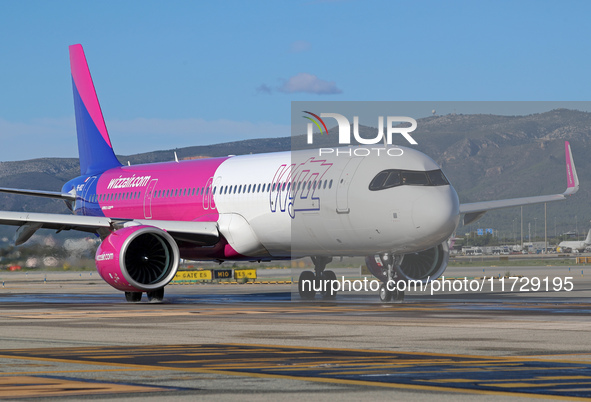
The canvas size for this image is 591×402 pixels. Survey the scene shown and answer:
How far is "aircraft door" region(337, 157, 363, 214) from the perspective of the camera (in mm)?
24844

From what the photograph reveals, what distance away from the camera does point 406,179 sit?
2405 cm

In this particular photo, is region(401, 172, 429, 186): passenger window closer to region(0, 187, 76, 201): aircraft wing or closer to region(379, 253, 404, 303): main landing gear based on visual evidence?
region(379, 253, 404, 303): main landing gear

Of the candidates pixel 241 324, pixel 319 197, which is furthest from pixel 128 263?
pixel 241 324

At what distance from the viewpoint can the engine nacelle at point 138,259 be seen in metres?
25.7

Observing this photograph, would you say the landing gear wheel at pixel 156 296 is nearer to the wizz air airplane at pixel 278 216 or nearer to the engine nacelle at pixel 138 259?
the wizz air airplane at pixel 278 216

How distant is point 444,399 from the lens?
8336 mm

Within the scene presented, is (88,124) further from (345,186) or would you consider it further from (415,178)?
(415,178)

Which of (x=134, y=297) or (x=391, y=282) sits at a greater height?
(x=391, y=282)

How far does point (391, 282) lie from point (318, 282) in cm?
588

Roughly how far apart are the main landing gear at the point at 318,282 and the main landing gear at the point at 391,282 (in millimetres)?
5228

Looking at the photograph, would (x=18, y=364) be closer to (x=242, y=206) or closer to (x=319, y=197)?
(x=319, y=197)

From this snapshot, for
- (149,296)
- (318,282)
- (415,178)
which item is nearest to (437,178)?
(415,178)

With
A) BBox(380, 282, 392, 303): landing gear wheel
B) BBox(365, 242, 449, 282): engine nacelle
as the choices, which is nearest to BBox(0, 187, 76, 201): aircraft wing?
BBox(365, 242, 449, 282): engine nacelle

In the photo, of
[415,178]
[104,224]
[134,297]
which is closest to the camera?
[415,178]
